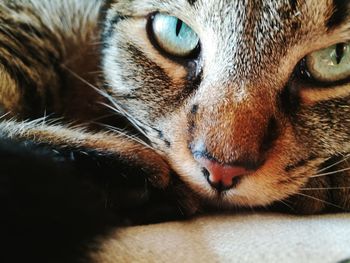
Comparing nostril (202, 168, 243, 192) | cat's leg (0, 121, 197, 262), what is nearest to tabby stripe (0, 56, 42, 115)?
cat's leg (0, 121, 197, 262)

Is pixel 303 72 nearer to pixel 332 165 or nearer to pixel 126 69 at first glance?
pixel 332 165

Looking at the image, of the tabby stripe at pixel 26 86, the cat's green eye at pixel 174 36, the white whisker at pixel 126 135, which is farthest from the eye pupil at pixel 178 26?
the tabby stripe at pixel 26 86

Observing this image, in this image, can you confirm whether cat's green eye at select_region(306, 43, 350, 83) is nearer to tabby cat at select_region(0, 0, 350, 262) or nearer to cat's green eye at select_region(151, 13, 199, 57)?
tabby cat at select_region(0, 0, 350, 262)

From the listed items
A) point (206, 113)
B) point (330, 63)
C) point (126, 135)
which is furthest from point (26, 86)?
point (330, 63)

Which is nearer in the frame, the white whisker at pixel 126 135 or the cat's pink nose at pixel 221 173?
the cat's pink nose at pixel 221 173

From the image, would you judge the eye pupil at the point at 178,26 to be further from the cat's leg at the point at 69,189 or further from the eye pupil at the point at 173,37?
the cat's leg at the point at 69,189

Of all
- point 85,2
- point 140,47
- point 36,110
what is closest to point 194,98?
point 140,47

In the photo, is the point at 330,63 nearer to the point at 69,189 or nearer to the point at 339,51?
the point at 339,51
